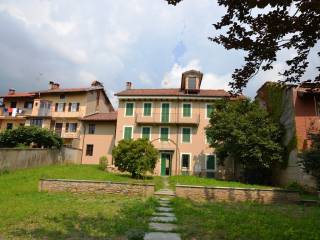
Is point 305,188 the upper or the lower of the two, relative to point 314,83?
lower

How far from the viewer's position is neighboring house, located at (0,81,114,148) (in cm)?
3788

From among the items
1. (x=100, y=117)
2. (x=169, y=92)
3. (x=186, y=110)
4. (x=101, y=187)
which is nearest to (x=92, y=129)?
(x=100, y=117)

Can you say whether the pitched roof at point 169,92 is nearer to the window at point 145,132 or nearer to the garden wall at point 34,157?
the window at point 145,132

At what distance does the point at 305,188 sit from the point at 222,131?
7.44m

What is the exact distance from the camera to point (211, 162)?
31797 mm

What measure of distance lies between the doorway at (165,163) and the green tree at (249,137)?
670 cm

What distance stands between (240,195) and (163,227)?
299 inches

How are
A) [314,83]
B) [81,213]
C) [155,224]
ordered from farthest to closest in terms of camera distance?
[81,213]
[155,224]
[314,83]

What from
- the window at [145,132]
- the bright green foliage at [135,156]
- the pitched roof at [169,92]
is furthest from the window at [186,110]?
the bright green foliage at [135,156]

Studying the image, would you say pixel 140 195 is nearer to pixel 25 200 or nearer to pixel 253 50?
pixel 25 200

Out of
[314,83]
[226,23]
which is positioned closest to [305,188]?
[314,83]

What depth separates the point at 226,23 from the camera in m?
4.75

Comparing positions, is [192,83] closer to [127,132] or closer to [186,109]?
[186,109]

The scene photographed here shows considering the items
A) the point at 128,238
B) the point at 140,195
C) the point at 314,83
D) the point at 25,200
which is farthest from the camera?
the point at 140,195
